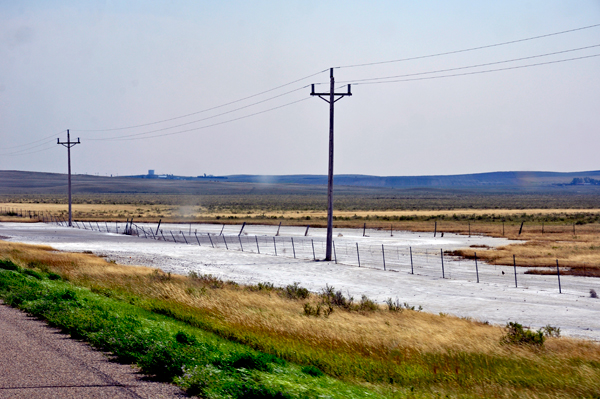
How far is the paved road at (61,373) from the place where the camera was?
7789 mm

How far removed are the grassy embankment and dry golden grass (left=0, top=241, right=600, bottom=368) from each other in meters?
0.03

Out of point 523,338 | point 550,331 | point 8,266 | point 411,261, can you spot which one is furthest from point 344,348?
point 411,261

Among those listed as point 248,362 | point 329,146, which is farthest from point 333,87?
point 248,362

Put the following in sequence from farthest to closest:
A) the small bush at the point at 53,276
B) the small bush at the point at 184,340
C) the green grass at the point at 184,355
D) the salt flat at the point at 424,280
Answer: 1. the small bush at the point at 53,276
2. the salt flat at the point at 424,280
3. the small bush at the point at 184,340
4. the green grass at the point at 184,355

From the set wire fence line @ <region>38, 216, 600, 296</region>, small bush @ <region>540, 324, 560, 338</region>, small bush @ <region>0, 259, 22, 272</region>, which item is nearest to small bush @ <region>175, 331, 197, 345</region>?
small bush @ <region>540, 324, 560, 338</region>

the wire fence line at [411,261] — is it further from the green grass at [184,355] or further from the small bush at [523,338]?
the green grass at [184,355]

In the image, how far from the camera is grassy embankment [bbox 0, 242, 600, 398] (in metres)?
8.73

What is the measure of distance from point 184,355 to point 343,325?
18.9 ft

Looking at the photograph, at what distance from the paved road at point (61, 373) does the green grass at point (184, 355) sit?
337 millimetres

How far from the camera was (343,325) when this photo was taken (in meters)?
14.4

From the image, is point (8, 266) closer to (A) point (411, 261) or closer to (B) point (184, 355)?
(B) point (184, 355)

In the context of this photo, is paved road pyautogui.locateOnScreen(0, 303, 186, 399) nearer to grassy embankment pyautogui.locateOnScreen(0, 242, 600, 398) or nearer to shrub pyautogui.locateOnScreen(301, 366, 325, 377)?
grassy embankment pyautogui.locateOnScreen(0, 242, 600, 398)

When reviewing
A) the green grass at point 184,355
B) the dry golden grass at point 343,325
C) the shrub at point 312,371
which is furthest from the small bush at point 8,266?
the shrub at point 312,371

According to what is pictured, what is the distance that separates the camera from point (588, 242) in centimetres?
4788
